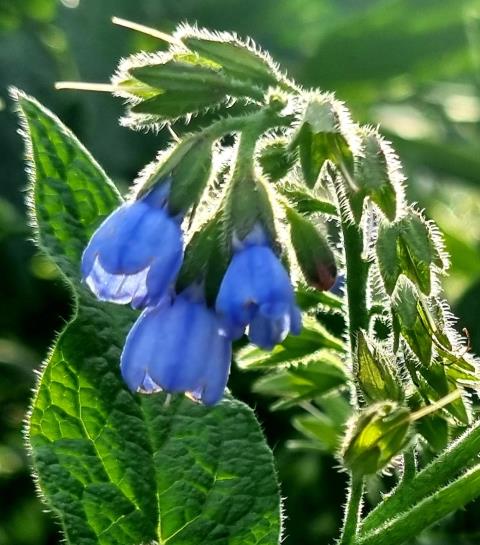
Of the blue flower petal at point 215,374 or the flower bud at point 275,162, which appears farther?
the flower bud at point 275,162

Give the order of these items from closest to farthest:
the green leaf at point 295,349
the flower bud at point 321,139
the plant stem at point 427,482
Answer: the flower bud at point 321,139 → the plant stem at point 427,482 → the green leaf at point 295,349

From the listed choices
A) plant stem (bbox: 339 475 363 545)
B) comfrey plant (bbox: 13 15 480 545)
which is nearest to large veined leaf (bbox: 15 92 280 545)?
comfrey plant (bbox: 13 15 480 545)

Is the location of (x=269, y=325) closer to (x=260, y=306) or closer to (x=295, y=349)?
(x=260, y=306)

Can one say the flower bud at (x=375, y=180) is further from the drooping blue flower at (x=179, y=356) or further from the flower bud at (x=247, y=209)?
the drooping blue flower at (x=179, y=356)

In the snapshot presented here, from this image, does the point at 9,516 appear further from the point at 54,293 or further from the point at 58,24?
the point at 58,24

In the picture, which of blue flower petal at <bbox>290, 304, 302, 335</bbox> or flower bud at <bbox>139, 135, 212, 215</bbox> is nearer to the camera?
blue flower petal at <bbox>290, 304, 302, 335</bbox>

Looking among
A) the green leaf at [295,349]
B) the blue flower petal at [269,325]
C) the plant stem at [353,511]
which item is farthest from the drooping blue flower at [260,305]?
the green leaf at [295,349]

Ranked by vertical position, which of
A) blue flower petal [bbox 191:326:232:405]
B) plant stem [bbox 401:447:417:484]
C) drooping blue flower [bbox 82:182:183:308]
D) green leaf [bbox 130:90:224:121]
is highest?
green leaf [bbox 130:90:224:121]

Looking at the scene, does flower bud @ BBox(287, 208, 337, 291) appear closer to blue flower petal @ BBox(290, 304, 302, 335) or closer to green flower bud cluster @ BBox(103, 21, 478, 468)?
green flower bud cluster @ BBox(103, 21, 478, 468)
